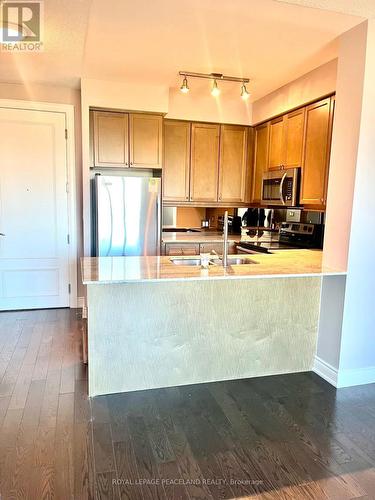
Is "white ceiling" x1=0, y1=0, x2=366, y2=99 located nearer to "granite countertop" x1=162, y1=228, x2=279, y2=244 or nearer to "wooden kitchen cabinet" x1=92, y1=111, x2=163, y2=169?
"wooden kitchen cabinet" x1=92, y1=111, x2=163, y2=169

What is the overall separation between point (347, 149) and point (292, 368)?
1.69 metres

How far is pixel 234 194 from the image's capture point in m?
4.58

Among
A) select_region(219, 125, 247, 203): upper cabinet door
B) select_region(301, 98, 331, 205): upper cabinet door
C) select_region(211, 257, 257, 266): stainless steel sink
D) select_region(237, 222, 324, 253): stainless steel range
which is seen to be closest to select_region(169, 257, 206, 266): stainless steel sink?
select_region(211, 257, 257, 266): stainless steel sink

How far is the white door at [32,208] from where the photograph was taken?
3.94 meters

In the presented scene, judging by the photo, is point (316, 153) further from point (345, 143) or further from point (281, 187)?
point (345, 143)

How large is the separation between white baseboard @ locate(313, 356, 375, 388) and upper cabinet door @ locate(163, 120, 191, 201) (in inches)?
100

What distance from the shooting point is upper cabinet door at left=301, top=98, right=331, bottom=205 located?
319 centimetres

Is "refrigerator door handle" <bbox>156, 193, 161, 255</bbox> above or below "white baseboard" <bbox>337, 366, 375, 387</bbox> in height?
above

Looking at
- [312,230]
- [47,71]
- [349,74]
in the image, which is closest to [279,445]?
[312,230]

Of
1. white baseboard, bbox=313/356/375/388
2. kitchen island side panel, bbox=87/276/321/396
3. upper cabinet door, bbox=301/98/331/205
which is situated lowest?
white baseboard, bbox=313/356/375/388

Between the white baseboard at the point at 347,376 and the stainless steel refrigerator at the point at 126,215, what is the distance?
212 centimetres

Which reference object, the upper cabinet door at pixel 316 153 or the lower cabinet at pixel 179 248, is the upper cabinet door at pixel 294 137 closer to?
the upper cabinet door at pixel 316 153

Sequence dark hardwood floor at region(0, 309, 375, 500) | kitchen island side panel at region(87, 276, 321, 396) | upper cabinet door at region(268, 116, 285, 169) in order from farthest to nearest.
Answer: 1. upper cabinet door at region(268, 116, 285, 169)
2. kitchen island side panel at region(87, 276, 321, 396)
3. dark hardwood floor at region(0, 309, 375, 500)

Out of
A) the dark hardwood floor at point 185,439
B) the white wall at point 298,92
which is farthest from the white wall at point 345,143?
the dark hardwood floor at point 185,439
